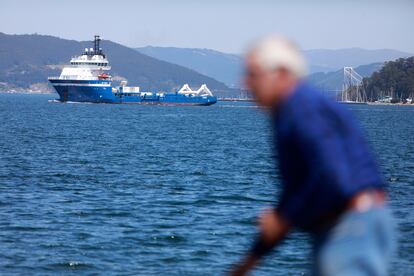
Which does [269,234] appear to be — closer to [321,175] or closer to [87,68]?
→ [321,175]

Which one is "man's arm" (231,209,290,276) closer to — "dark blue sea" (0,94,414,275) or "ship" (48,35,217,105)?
"dark blue sea" (0,94,414,275)

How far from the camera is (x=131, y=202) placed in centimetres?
2184

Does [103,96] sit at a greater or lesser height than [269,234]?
lesser

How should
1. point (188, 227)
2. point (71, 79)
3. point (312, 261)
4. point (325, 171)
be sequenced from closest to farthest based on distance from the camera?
point (325, 171) < point (312, 261) < point (188, 227) < point (71, 79)

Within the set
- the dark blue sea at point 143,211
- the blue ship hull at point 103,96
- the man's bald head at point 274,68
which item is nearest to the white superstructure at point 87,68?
the blue ship hull at point 103,96

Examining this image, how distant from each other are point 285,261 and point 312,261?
37.2 feet

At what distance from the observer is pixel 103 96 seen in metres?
130

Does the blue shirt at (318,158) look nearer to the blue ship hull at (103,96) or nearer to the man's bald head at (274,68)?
the man's bald head at (274,68)

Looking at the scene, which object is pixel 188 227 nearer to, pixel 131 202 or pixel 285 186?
pixel 131 202

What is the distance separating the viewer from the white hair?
3.55 metres

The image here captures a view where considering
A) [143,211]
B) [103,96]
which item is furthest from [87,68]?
[143,211]

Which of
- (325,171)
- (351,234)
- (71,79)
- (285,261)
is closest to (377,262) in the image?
(351,234)

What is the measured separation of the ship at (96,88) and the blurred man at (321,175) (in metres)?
122

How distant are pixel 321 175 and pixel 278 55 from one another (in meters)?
0.48
